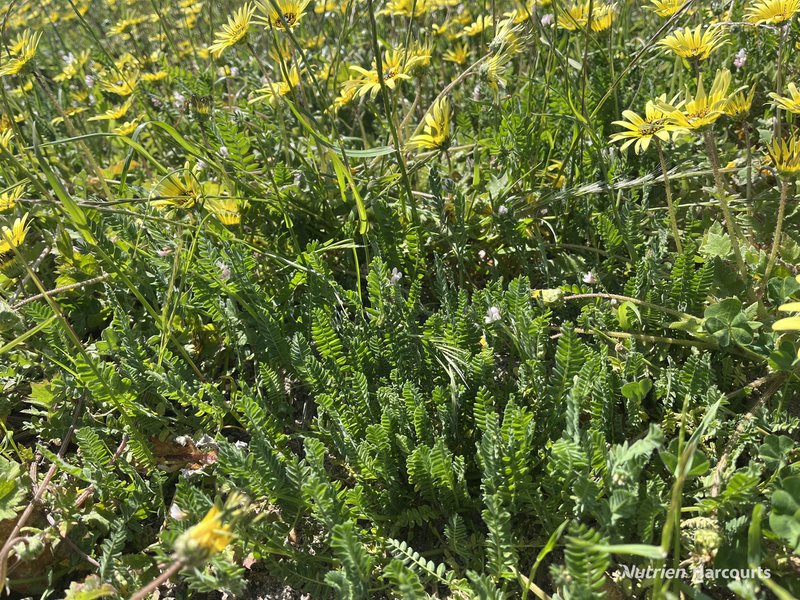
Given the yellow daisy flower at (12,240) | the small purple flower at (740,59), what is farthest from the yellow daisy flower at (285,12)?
the small purple flower at (740,59)

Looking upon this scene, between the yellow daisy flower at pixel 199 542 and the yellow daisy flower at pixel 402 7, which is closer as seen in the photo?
the yellow daisy flower at pixel 199 542

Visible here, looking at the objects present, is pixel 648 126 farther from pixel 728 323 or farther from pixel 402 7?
pixel 402 7

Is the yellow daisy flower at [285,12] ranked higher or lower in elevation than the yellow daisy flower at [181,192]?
higher

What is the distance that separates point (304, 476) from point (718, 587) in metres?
0.94

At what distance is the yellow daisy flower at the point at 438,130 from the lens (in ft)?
6.32

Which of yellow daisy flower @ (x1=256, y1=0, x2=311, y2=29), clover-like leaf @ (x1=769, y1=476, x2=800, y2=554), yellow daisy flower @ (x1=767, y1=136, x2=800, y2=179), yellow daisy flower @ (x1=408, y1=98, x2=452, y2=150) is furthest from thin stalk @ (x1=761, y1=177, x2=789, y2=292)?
yellow daisy flower @ (x1=256, y1=0, x2=311, y2=29)

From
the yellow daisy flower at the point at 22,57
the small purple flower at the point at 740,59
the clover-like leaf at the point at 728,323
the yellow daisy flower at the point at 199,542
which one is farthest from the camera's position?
the small purple flower at the point at 740,59

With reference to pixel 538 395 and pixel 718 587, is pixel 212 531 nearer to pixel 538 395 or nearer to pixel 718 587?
pixel 538 395

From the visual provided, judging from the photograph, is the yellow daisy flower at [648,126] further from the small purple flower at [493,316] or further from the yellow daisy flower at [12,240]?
the yellow daisy flower at [12,240]

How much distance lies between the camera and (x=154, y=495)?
6.01 ft

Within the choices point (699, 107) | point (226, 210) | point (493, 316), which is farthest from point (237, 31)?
point (699, 107)

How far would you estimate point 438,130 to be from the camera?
6.43 feet

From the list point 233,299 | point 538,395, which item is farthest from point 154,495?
point 538,395

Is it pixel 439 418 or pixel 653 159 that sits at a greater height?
pixel 653 159
